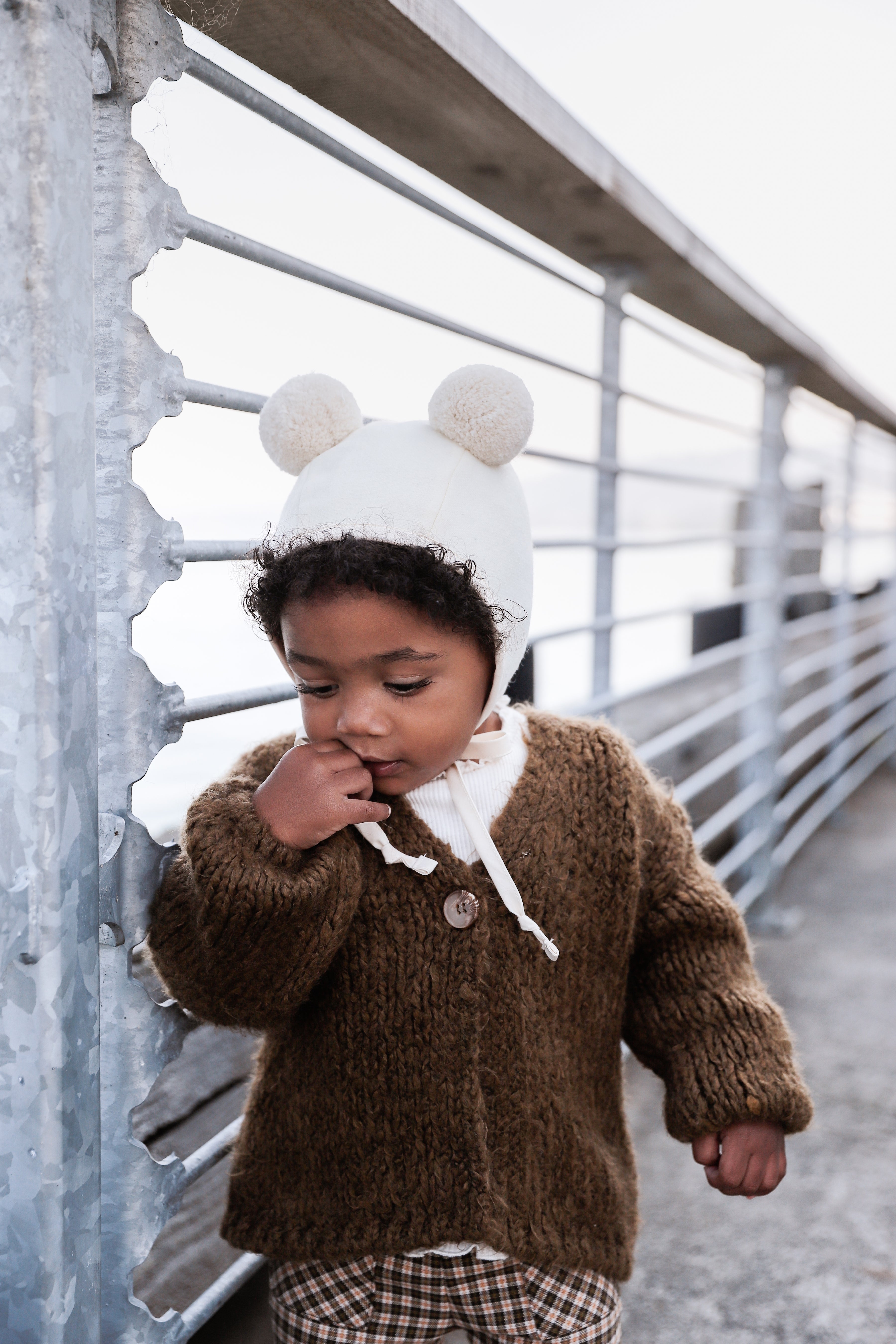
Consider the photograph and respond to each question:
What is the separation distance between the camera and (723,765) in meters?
3.22

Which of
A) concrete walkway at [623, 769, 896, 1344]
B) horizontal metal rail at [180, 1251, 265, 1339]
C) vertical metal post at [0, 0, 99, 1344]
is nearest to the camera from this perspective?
vertical metal post at [0, 0, 99, 1344]

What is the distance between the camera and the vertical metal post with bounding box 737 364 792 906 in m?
3.53

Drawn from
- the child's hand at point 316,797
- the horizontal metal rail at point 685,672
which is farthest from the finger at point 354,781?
the horizontal metal rail at point 685,672

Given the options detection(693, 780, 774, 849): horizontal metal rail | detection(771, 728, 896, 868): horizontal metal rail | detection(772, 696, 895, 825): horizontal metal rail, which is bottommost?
detection(771, 728, 896, 868): horizontal metal rail

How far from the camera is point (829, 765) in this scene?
491 centimetres

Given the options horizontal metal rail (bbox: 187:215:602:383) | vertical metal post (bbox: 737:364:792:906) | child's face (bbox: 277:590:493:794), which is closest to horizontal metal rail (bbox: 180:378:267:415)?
horizontal metal rail (bbox: 187:215:602:383)

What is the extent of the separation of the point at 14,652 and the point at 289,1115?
64 cm

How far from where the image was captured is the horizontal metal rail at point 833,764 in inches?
160

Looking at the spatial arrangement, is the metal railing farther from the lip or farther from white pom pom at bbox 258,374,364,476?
the lip

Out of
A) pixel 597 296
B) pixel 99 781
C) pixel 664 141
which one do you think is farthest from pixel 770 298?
pixel 99 781

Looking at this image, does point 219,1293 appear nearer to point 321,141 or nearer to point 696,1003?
point 696,1003

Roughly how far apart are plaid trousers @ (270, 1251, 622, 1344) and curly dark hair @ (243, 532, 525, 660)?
2.30 feet

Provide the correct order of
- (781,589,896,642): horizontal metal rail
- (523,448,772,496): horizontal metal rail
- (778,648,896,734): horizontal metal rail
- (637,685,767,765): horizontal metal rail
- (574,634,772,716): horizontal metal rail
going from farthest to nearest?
(778,648,896,734): horizontal metal rail < (781,589,896,642): horizontal metal rail < (637,685,767,765): horizontal metal rail < (574,634,772,716): horizontal metal rail < (523,448,772,496): horizontal metal rail

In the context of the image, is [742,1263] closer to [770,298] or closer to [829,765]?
[770,298]
